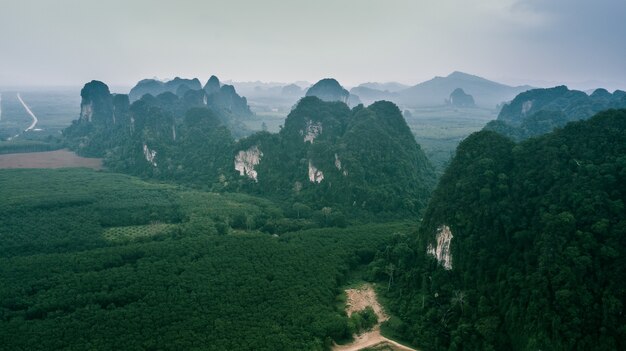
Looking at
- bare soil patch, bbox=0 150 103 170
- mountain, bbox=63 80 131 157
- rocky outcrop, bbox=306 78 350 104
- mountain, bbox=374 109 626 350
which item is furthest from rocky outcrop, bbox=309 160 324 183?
rocky outcrop, bbox=306 78 350 104

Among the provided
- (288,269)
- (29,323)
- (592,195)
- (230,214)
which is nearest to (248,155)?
(230,214)

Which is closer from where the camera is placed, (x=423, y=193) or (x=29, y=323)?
(x=29, y=323)

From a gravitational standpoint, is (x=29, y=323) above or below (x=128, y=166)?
below

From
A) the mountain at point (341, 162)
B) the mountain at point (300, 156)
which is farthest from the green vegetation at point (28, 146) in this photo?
the mountain at point (341, 162)

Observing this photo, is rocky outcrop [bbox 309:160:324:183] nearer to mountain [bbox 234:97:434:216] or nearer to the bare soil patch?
mountain [bbox 234:97:434:216]

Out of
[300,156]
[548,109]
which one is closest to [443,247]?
[300,156]

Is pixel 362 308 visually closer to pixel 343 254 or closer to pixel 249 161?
pixel 343 254

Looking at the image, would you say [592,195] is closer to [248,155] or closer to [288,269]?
[288,269]

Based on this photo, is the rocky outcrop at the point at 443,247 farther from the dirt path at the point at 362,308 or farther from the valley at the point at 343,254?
the dirt path at the point at 362,308
